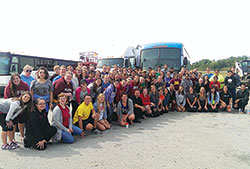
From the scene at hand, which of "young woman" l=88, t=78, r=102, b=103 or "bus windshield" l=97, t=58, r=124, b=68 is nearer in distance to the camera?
"young woman" l=88, t=78, r=102, b=103

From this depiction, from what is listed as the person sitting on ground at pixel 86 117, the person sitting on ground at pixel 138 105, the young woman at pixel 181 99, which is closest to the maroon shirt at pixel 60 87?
the person sitting on ground at pixel 86 117

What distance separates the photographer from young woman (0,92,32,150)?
12.8 feet

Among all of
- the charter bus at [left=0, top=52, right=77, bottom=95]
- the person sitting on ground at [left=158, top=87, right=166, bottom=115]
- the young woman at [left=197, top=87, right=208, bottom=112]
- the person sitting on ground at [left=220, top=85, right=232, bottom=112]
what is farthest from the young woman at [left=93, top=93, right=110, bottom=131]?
the charter bus at [left=0, top=52, right=77, bottom=95]

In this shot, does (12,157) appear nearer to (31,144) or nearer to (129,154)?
(31,144)

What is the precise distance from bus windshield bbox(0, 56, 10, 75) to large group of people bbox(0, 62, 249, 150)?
6.33 metres

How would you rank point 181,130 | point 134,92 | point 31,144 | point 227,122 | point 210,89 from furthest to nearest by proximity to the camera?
point 210,89 < point 134,92 < point 227,122 < point 181,130 < point 31,144

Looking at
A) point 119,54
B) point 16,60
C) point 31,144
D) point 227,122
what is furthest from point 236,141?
point 16,60

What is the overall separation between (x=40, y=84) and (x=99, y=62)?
32.7 ft

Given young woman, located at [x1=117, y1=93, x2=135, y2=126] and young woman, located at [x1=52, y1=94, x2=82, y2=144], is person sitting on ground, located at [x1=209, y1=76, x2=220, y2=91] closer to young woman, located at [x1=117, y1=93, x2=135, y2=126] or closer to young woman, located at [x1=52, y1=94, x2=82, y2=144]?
young woman, located at [x1=117, y1=93, x2=135, y2=126]

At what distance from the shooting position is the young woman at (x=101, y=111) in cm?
543

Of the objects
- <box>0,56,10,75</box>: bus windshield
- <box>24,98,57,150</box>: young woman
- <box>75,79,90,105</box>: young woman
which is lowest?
<box>24,98,57,150</box>: young woman

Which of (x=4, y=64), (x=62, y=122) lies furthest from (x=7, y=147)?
(x=4, y=64)

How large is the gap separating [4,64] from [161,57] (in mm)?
9676

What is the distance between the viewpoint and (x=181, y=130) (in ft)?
17.9
